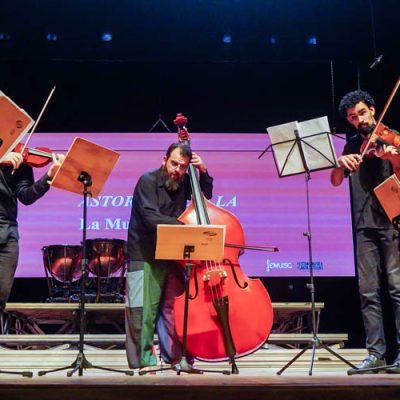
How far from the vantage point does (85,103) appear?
21.8 feet

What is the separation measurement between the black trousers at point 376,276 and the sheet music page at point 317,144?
49 centimetres

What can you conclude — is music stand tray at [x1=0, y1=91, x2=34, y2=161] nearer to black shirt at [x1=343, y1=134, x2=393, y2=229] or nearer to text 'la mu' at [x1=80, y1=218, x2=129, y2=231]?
black shirt at [x1=343, y1=134, x2=393, y2=229]

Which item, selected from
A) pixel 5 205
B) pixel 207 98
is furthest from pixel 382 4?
pixel 5 205

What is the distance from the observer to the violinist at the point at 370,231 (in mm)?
3252

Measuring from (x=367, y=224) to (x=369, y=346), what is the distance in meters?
0.73

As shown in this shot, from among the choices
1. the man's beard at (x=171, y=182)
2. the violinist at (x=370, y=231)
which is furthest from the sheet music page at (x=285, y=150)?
the man's beard at (x=171, y=182)

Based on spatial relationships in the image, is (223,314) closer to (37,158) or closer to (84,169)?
(84,169)

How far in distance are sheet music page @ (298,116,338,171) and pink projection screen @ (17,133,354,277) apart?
2755 mm

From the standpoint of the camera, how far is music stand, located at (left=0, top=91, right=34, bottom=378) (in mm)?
2727

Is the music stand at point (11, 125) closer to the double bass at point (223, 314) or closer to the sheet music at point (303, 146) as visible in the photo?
the double bass at point (223, 314)

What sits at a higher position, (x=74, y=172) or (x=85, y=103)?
(x=85, y=103)

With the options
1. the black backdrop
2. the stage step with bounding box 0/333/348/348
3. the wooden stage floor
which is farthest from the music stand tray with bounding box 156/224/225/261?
the black backdrop

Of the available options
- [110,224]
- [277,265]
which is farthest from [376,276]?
[110,224]

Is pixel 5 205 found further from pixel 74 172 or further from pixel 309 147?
pixel 309 147
